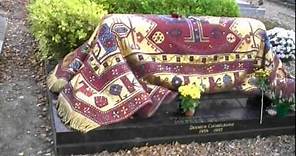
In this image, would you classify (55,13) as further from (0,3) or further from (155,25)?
(0,3)

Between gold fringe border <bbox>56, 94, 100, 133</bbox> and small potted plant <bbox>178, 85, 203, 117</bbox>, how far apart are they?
88cm

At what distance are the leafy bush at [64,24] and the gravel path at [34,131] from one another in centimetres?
52

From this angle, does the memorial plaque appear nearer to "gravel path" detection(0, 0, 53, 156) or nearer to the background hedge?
"gravel path" detection(0, 0, 53, 156)

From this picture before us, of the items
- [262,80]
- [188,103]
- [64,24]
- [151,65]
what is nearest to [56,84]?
[64,24]

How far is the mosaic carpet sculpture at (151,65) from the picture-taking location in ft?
13.8

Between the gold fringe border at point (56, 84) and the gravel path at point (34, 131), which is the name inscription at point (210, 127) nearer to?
the gravel path at point (34, 131)

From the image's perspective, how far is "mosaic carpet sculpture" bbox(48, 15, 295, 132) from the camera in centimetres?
421

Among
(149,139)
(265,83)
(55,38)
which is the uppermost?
(55,38)

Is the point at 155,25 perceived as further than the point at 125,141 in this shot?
Yes

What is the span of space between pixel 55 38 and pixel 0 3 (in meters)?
3.86

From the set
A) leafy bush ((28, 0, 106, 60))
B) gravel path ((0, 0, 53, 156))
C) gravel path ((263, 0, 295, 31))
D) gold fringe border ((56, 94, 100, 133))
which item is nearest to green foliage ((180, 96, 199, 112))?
gold fringe border ((56, 94, 100, 133))

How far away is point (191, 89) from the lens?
14.2ft

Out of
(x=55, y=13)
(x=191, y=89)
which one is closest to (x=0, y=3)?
(x=55, y=13)

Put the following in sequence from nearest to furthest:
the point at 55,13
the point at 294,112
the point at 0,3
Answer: the point at 294,112
the point at 55,13
the point at 0,3
